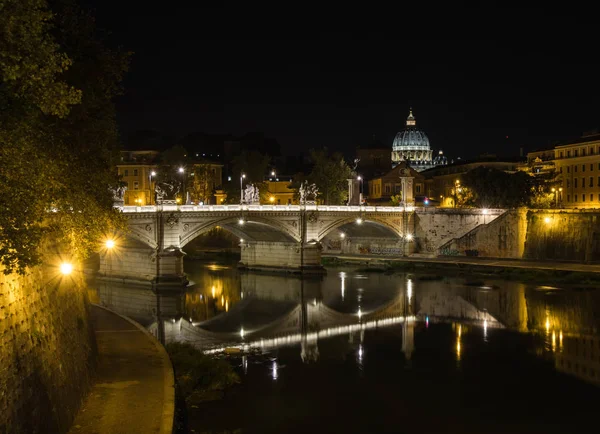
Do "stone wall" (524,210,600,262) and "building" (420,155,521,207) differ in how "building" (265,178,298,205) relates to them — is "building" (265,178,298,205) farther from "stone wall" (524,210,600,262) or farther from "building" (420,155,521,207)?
"stone wall" (524,210,600,262)

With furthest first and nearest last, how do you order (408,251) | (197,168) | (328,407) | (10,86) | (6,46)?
(197,168)
(408,251)
(328,407)
(10,86)
(6,46)

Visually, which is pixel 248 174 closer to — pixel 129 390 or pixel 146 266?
pixel 146 266

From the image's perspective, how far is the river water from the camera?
829 inches

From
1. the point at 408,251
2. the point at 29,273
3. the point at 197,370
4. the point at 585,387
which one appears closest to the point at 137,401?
the point at 29,273

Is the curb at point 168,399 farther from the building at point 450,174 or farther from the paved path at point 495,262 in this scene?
the building at point 450,174

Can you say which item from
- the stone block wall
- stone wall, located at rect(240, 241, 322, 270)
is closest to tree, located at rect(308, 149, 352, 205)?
stone wall, located at rect(240, 241, 322, 270)

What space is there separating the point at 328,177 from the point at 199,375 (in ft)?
187

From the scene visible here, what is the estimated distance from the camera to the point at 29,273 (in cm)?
1492

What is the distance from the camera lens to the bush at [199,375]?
21812 millimetres

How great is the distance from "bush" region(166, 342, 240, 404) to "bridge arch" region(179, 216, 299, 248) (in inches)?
1007

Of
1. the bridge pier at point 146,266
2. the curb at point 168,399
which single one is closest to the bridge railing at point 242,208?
the bridge pier at point 146,266

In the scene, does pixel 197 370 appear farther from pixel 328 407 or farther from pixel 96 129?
pixel 96 129

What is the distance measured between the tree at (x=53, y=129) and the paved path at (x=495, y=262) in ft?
129

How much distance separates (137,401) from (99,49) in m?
8.71
